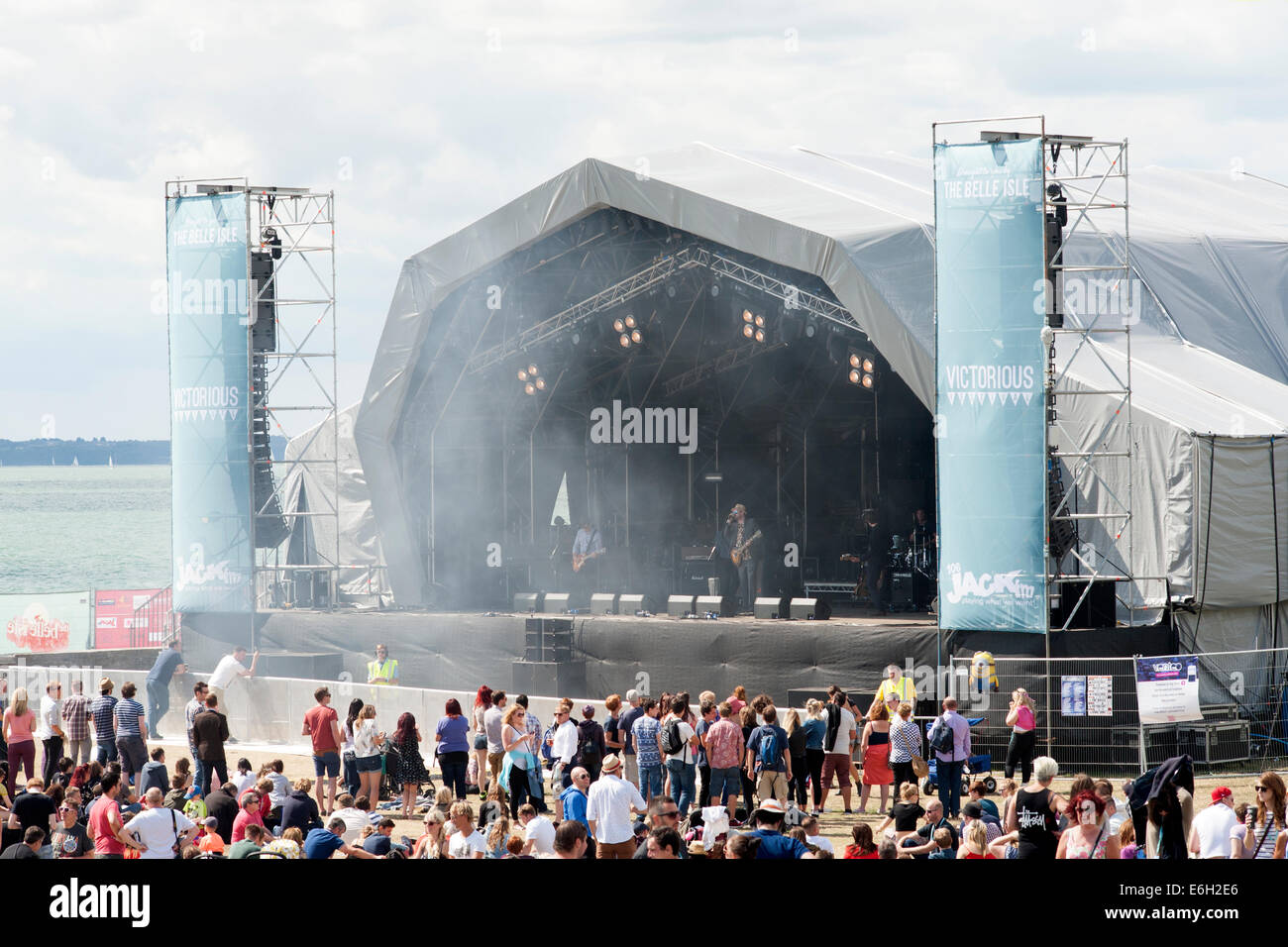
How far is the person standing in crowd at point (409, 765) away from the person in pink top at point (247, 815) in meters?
4.02

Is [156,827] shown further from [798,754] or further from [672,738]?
[798,754]

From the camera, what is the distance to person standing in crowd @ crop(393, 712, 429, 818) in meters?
16.1

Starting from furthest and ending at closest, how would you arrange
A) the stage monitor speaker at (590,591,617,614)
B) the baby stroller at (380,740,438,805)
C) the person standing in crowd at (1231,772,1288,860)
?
the stage monitor speaker at (590,591,617,614) < the baby stroller at (380,740,438,805) < the person standing in crowd at (1231,772,1288,860)

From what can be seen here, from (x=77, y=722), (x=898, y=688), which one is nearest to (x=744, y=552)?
(x=898, y=688)

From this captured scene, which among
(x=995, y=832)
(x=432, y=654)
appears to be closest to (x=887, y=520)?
(x=432, y=654)

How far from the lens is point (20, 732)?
56.3 feet

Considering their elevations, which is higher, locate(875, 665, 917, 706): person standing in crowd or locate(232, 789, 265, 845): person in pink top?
locate(875, 665, 917, 706): person standing in crowd

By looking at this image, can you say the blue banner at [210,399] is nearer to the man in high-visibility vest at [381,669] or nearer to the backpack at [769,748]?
the man in high-visibility vest at [381,669]

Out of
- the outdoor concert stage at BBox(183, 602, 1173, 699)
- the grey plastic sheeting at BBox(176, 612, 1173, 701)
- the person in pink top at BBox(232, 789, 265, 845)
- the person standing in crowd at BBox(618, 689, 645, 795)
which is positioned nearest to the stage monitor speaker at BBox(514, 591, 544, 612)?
the outdoor concert stage at BBox(183, 602, 1173, 699)

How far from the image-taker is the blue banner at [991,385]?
18.4 m

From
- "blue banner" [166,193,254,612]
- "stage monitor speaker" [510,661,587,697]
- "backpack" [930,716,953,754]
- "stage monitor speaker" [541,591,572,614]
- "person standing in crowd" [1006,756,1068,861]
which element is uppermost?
"blue banner" [166,193,254,612]

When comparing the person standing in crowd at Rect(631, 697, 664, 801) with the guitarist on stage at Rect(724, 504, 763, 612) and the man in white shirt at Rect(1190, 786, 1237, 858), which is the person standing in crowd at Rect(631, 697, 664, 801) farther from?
the guitarist on stage at Rect(724, 504, 763, 612)

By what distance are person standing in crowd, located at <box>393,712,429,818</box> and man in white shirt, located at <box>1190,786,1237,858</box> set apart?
8.31m

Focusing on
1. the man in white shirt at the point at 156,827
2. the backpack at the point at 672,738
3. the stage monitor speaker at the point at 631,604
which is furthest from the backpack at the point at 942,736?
the stage monitor speaker at the point at 631,604
